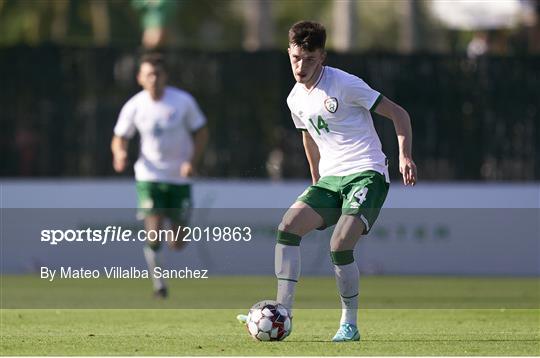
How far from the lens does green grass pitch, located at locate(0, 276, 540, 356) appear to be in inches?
424

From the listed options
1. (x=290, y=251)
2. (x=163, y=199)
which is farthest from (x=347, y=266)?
(x=163, y=199)

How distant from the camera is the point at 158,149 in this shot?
17203 mm

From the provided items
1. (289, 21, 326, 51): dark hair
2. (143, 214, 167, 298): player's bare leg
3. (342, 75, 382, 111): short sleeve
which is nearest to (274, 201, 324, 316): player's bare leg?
(342, 75, 382, 111): short sleeve

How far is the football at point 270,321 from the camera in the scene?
10.8 m

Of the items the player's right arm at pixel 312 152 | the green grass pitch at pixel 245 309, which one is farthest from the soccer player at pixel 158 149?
the player's right arm at pixel 312 152

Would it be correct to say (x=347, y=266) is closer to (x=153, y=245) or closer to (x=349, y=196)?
(x=349, y=196)

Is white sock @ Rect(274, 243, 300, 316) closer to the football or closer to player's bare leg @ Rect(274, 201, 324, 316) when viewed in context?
player's bare leg @ Rect(274, 201, 324, 316)

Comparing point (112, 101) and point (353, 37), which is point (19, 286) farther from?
point (353, 37)

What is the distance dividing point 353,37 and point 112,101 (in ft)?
38.0

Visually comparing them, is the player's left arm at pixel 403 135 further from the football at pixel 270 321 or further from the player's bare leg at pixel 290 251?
the football at pixel 270 321

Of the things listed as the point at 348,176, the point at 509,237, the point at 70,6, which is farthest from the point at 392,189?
the point at 70,6

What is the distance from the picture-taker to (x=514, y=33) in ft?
114

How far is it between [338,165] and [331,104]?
455mm

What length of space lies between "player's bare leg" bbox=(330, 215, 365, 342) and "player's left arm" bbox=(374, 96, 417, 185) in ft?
1.86
